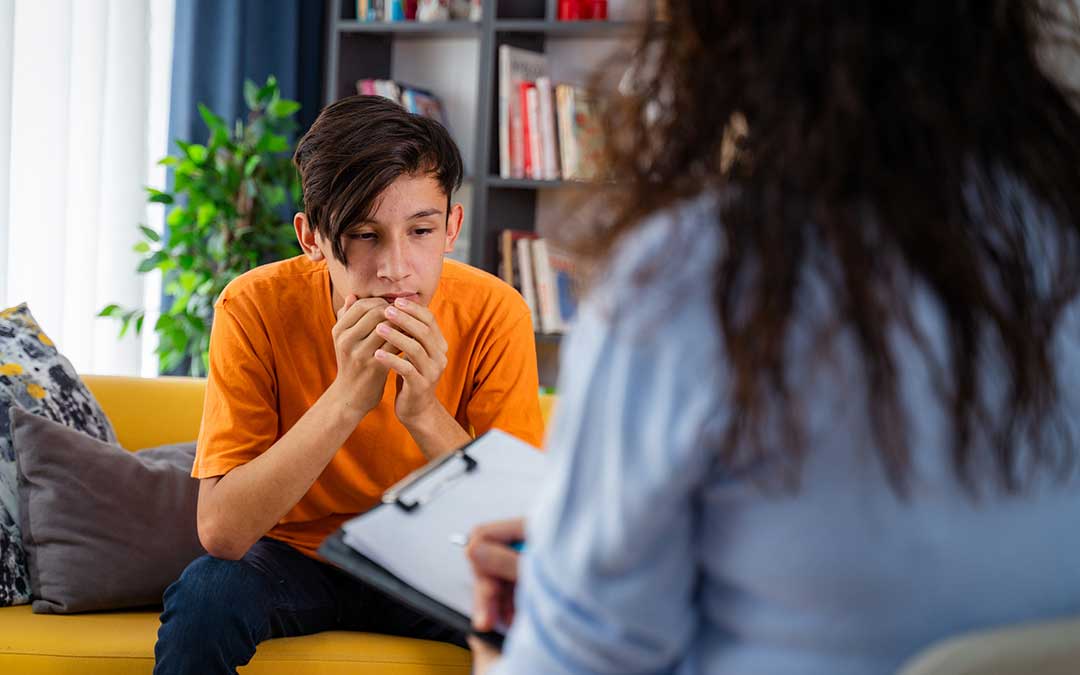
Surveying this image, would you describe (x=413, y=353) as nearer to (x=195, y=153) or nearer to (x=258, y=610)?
(x=258, y=610)

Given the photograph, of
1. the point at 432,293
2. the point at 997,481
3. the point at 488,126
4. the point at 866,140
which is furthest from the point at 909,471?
the point at 488,126

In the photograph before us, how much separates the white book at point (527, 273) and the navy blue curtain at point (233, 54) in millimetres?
950

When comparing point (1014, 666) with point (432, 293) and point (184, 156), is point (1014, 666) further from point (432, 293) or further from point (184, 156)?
point (184, 156)

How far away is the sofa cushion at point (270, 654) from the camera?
1649 millimetres

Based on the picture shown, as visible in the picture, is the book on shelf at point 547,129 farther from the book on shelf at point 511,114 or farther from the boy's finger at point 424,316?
the boy's finger at point 424,316

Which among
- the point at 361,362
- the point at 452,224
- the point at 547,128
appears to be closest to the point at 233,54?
the point at 547,128

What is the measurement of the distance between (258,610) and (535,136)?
1.81 metres

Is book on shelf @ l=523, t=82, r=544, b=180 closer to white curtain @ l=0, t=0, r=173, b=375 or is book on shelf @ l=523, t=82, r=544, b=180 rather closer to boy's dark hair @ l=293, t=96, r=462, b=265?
white curtain @ l=0, t=0, r=173, b=375

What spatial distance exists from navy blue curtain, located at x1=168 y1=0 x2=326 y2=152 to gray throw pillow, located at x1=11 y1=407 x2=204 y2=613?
1.61 metres

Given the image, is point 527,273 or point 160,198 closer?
point 160,198

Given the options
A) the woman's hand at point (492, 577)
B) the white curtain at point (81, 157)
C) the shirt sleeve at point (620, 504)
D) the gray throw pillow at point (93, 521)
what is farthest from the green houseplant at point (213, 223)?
the shirt sleeve at point (620, 504)

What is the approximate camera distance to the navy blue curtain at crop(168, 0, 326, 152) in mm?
3297

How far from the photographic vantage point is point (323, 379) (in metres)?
1.75

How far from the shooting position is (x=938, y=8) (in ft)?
2.13
